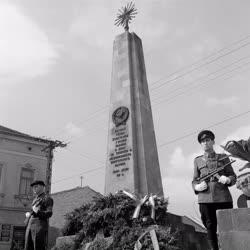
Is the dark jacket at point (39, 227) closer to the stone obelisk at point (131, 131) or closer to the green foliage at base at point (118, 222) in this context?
the green foliage at base at point (118, 222)

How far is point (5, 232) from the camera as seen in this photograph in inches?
911

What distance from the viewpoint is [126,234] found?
559 centimetres

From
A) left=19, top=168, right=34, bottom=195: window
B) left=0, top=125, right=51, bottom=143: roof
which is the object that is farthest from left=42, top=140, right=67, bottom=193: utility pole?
left=19, top=168, right=34, bottom=195: window

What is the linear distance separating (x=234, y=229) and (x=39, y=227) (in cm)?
319

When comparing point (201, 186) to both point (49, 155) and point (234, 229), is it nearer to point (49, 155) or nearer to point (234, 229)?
point (234, 229)

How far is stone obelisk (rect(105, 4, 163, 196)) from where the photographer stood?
28.2 feet

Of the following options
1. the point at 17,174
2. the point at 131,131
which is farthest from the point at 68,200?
the point at 131,131

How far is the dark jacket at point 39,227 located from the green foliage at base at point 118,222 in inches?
24.0

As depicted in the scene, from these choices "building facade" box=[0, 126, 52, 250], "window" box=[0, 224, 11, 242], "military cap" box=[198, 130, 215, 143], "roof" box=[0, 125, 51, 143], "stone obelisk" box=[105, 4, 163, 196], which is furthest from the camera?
"roof" box=[0, 125, 51, 143]

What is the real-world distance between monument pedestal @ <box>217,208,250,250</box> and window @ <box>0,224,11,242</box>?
21.3 metres

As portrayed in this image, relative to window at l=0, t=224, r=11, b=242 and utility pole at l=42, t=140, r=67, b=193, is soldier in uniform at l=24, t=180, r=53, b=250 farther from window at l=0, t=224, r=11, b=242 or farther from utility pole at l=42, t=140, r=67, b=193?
window at l=0, t=224, r=11, b=242

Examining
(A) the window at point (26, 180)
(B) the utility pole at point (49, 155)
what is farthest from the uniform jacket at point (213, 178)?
(A) the window at point (26, 180)

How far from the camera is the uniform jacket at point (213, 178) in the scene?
4.86 metres

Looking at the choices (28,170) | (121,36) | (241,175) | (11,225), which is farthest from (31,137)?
(241,175)
